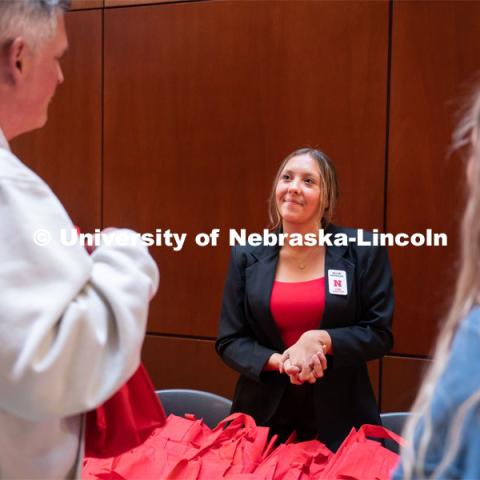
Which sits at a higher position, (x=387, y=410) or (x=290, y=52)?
(x=290, y=52)

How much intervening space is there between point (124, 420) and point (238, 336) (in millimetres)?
1204

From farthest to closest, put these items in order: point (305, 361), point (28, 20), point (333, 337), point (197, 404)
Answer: point (197, 404) → point (333, 337) → point (305, 361) → point (28, 20)

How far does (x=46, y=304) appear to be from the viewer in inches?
31.3

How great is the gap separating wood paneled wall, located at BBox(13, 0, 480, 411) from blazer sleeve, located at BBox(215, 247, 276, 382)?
1.32m

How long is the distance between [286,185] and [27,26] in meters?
1.44

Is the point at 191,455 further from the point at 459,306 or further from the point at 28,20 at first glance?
the point at 28,20

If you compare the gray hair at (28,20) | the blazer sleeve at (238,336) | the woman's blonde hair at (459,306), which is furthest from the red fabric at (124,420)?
the blazer sleeve at (238,336)

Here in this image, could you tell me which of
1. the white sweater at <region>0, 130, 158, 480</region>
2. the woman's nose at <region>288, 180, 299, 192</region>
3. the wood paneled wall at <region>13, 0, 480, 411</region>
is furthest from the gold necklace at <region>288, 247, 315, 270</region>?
the white sweater at <region>0, 130, 158, 480</region>

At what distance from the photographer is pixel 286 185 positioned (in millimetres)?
2250

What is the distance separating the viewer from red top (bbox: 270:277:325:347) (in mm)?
2096

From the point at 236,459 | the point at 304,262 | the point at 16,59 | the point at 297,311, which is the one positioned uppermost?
the point at 16,59

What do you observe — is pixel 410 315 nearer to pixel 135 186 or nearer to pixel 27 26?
pixel 135 186

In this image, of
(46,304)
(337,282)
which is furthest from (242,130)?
(46,304)

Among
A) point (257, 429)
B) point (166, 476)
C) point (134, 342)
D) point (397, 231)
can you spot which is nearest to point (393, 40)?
point (397, 231)
